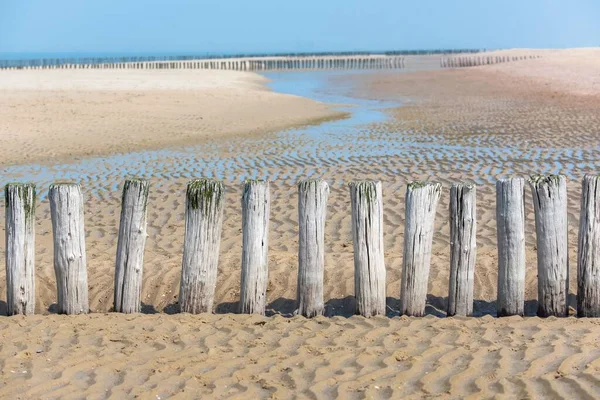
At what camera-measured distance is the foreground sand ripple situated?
4.33 m

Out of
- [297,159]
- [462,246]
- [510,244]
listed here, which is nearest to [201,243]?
[462,246]

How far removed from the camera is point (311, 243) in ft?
18.9

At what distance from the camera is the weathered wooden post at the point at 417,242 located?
5.58 metres

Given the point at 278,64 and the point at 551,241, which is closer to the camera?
the point at 551,241

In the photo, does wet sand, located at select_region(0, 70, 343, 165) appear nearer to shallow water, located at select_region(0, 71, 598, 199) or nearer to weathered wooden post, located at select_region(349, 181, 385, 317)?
shallow water, located at select_region(0, 71, 598, 199)

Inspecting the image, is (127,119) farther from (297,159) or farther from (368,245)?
(368,245)

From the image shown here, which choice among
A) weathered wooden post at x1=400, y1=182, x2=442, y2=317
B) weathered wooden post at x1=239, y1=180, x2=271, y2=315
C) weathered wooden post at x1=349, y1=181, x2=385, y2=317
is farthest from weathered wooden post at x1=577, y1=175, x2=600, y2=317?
weathered wooden post at x1=239, y1=180, x2=271, y2=315

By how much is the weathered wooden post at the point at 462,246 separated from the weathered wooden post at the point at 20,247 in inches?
125

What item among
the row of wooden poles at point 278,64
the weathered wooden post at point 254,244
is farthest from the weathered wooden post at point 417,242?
the row of wooden poles at point 278,64

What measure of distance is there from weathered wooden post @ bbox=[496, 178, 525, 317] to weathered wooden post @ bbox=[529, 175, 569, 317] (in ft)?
0.41

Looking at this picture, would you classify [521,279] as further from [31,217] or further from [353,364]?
[31,217]

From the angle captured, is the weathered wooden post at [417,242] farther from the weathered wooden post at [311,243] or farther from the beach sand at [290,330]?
the weathered wooden post at [311,243]

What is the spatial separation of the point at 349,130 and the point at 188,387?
15900 mm

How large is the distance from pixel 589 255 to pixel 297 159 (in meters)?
9.58
